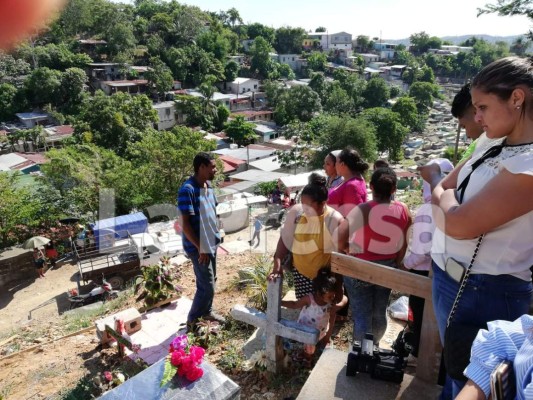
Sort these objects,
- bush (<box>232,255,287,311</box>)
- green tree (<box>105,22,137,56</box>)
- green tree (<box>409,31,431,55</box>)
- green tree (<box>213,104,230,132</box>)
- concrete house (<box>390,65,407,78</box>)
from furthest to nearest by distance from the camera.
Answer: green tree (<box>409,31,431,55</box>) < concrete house (<box>390,65,407,78</box>) < green tree (<box>105,22,137,56</box>) < green tree (<box>213,104,230,132</box>) < bush (<box>232,255,287,311</box>)

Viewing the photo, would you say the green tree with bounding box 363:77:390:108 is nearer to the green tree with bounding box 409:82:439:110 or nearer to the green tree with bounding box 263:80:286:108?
the green tree with bounding box 409:82:439:110

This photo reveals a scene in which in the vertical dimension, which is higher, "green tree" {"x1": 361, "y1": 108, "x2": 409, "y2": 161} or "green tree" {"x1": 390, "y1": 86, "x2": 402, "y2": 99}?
"green tree" {"x1": 390, "y1": 86, "x2": 402, "y2": 99}

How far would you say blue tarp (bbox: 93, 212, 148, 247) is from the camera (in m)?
12.7

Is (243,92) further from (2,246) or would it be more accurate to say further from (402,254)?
(402,254)

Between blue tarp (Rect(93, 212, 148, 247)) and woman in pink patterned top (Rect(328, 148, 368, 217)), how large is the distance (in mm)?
10699

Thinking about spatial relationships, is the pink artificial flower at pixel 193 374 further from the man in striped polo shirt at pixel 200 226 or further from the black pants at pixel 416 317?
the black pants at pixel 416 317

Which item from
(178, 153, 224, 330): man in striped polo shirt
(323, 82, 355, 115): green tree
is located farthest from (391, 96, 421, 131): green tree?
(178, 153, 224, 330): man in striped polo shirt

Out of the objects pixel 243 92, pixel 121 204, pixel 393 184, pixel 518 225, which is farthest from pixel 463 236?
pixel 243 92

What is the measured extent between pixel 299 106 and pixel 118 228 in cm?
3641

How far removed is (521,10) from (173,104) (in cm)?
3803

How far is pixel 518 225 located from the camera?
1.50m

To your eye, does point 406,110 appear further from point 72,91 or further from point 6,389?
point 6,389

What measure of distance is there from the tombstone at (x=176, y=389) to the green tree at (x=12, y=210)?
1402 cm

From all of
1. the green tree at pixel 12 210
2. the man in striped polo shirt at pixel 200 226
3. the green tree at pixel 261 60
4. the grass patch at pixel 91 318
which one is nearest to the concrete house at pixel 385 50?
the green tree at pixel 261 60
